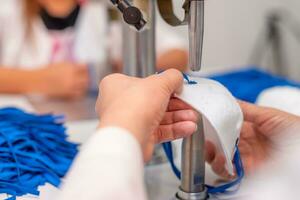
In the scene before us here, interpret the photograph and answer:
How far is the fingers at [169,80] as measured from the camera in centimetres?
40

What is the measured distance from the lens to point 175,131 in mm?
442

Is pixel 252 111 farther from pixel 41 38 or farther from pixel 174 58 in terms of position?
pixel 41 38

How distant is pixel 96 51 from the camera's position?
3.67ft

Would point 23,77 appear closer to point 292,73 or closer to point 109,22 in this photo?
point 109,22

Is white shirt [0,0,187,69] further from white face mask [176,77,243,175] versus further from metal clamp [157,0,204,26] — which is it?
white face mask [176,77,243,175]

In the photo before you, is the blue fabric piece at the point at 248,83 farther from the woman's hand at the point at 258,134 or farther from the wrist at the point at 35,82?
the wrist at the point at 35,82

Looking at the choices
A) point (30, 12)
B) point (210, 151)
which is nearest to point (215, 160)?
point (210, 151)

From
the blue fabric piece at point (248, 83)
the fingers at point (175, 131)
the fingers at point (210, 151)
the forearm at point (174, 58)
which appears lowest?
the forearm at point (174, 58)

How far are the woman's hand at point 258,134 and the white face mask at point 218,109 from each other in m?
0.07

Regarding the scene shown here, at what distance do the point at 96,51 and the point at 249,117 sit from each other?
64 centimetres

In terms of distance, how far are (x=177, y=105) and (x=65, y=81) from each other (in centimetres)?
62

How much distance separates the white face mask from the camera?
0.44 metres

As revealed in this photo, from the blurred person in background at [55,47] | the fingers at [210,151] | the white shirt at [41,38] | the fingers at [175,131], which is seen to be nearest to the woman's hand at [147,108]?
the fingers at [175,131]

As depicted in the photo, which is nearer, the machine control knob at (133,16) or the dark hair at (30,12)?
the machine control knob at (133,16)
